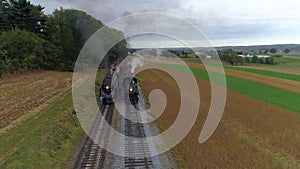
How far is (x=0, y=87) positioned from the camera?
34.7m

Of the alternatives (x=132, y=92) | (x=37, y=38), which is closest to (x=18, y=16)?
(x=37, y=38)

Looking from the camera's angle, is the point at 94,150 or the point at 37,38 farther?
the point at 37,38

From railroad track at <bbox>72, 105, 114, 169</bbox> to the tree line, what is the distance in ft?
112

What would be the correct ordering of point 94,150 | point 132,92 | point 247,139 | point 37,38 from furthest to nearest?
point 37,38
point 132,92
point 247,139
point 94,150

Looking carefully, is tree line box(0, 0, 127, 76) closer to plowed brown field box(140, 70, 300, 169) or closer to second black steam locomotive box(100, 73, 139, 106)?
second black steam locomotive box(100, 73, 139, 106)

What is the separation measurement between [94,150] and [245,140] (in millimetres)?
7105

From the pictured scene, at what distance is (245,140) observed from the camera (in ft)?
52.9

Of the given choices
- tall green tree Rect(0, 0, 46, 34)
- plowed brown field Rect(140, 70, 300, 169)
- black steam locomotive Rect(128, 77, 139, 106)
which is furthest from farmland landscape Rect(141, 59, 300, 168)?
tall green tree Rect(0, 0, 46, 34)

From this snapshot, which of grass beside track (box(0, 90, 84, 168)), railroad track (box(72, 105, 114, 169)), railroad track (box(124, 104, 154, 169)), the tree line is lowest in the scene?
railroad track (box(124, 104, 154, 169))

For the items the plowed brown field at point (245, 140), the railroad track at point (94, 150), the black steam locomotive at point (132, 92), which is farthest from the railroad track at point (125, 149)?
the black steam locomotive at point (132, 92)

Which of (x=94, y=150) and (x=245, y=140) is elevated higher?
(x=94, y=150)

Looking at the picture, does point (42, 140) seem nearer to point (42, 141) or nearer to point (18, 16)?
point (42, 141)

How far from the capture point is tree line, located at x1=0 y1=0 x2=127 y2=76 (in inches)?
2052

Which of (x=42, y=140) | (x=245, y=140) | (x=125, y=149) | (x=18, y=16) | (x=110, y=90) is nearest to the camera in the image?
(x=42, y=140)
